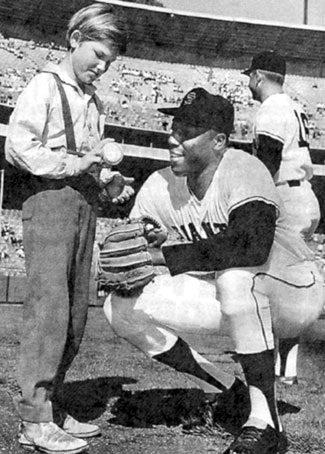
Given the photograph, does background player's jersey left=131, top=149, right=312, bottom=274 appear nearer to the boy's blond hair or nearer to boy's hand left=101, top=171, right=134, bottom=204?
boy's hand left=101, top=171, right=134, bottom=204

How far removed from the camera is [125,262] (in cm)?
282

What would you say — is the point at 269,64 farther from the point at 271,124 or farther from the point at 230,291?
the point at 230,291

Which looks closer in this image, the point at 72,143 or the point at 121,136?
the point at 72,143

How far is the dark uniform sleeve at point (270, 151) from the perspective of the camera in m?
4.02

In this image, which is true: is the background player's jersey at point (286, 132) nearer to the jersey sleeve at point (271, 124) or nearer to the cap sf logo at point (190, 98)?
the jersey sleeve at point (271, 124)

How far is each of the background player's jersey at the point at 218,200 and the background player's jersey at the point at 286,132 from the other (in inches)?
41.7

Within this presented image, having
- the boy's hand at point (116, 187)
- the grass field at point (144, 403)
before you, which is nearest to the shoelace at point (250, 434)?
the grass field at point (144, 403)

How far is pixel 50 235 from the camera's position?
263 cm

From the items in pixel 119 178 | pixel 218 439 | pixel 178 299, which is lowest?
pixel 218 439

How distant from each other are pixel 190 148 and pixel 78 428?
1.11 metres

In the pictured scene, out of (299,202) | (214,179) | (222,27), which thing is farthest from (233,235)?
(222,27)

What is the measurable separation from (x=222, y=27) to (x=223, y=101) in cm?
2278

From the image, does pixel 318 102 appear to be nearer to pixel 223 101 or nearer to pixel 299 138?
pixel 299 138

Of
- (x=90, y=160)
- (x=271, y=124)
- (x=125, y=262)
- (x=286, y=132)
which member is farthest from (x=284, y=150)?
(x=90, y=160)
